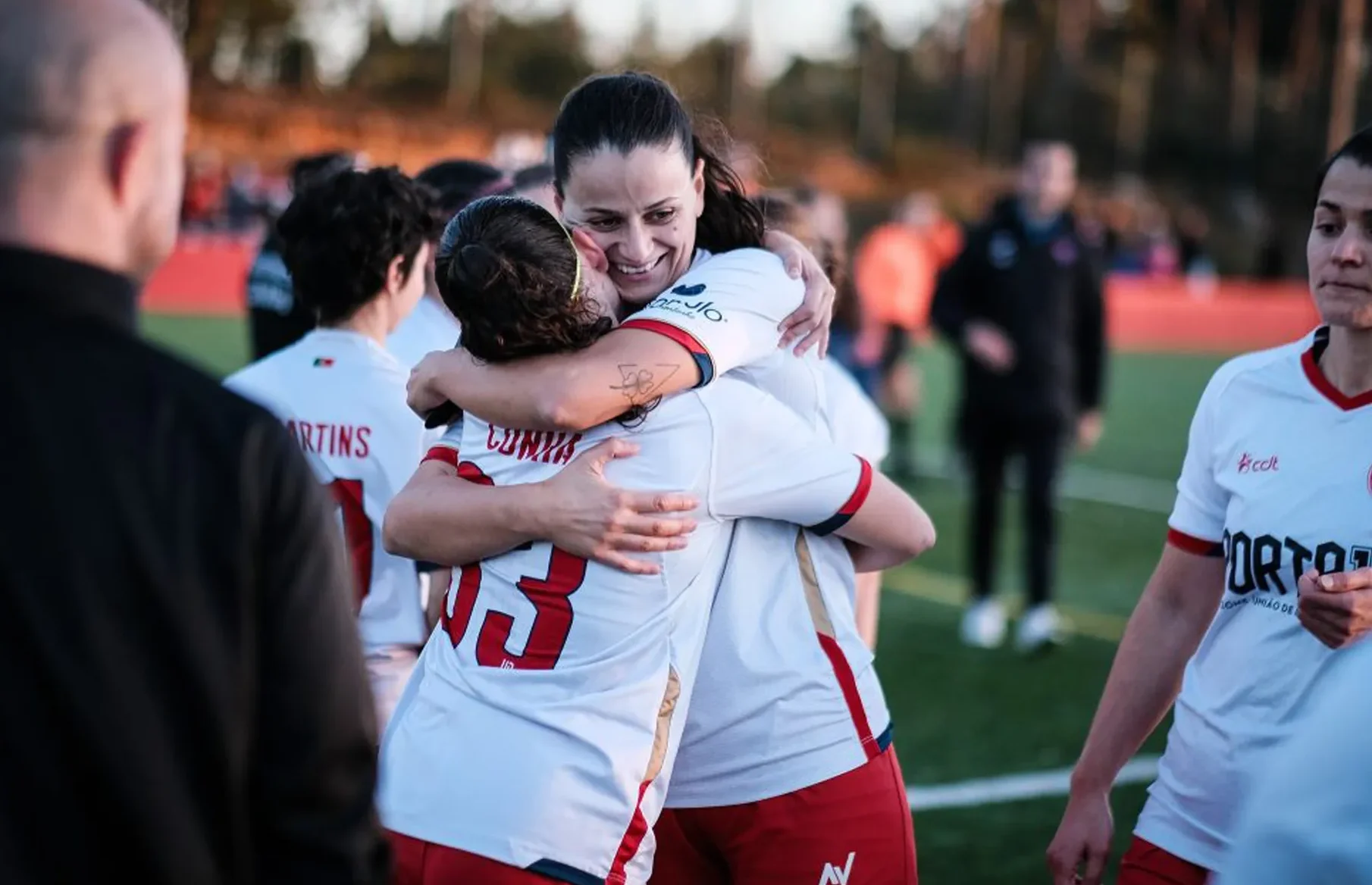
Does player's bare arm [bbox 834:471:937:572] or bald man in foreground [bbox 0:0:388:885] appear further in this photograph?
player's bare arm [bbox 834:471:937:572]

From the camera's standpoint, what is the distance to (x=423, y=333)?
172 inches

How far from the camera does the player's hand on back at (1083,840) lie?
10.0ft

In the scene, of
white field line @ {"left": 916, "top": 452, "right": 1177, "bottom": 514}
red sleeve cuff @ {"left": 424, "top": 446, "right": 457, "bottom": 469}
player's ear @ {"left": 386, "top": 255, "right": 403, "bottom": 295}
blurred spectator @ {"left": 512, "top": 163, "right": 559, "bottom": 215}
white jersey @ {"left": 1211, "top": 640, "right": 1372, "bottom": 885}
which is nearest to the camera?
white jersey @ {"left": 1211, "top": 640, "right": 1372, "bottom": 885}

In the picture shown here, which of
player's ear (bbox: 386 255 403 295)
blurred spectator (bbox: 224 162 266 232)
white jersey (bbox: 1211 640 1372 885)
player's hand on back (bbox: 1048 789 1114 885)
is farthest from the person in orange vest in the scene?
blurred spectator (bbox: 224 162 266 232)

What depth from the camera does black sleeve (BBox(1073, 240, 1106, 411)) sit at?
8430 mm

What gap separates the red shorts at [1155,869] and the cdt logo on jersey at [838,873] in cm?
71

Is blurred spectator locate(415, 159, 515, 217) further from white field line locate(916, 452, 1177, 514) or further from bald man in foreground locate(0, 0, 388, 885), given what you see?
white field line locate(916, 452, 1177, 514)

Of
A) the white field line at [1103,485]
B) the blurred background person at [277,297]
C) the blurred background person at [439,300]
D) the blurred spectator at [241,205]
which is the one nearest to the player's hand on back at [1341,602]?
the blurred background person at [439,300]

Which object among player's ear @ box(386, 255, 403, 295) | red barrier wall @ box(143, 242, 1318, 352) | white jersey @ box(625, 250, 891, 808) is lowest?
red barrier wall @ box(143, 242, 1318, 352)

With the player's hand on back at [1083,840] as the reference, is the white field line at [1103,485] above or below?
below

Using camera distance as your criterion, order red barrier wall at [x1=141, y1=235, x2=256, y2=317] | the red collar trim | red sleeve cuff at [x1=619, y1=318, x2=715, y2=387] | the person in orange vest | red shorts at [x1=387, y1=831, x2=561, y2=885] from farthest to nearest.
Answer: red barrier wall at [x1=141, y1=235, x2=256, y2=317] → the person in orange vest → the red collar trim → red sleeve cuff at [x1=619, y1=318, x2=715, y2=387] → red shorts at [x1=387, y1=831, x2=561, y2=885]

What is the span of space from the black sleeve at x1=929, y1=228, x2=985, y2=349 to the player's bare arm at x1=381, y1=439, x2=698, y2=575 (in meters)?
6.29

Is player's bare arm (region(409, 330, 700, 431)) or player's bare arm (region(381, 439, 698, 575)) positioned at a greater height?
player's bare arm (region(409, 330, 700, 431))

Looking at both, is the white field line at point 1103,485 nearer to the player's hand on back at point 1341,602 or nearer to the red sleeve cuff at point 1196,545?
the red sleeve cuff at point 1196,545
